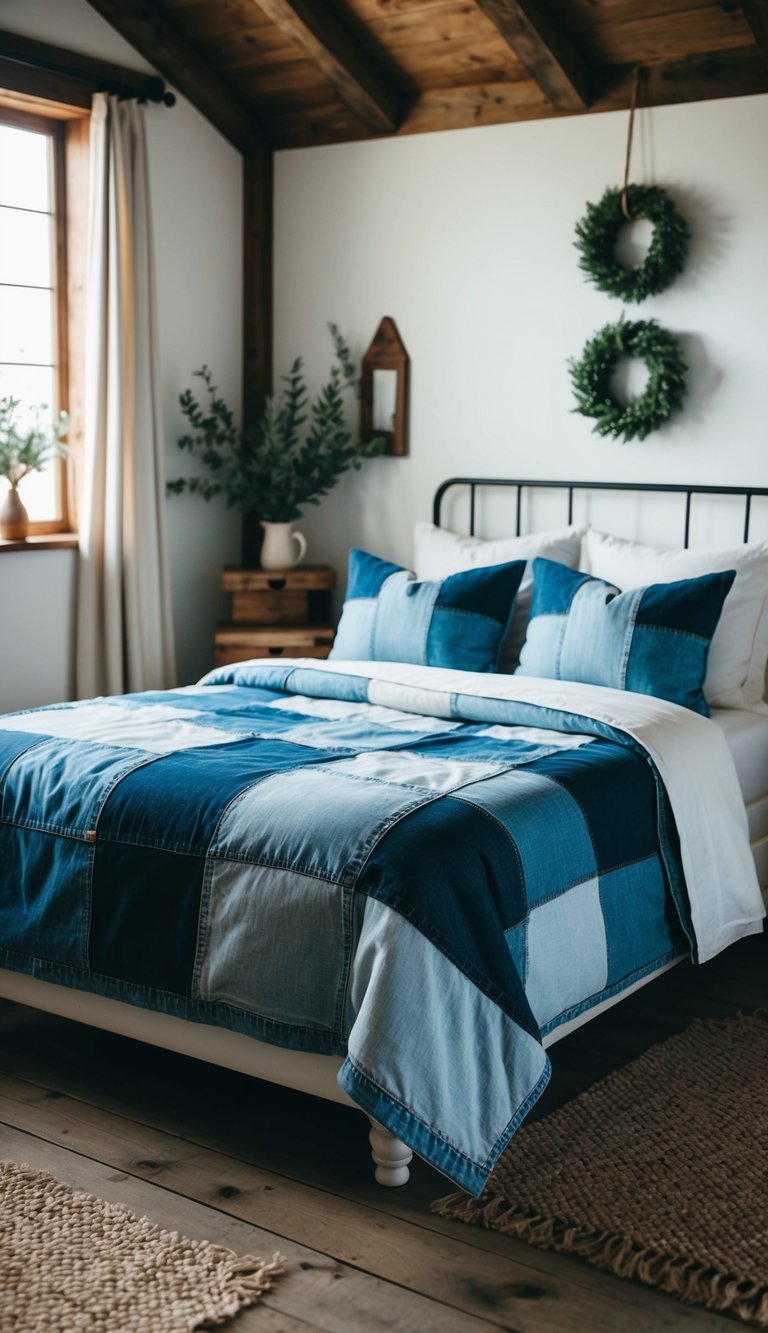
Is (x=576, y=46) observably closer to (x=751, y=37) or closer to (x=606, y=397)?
(x=751, y=37)

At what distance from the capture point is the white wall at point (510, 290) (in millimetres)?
3975

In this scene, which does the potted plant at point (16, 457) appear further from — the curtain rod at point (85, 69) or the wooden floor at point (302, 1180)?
the wooden floor at point (302, 1180)

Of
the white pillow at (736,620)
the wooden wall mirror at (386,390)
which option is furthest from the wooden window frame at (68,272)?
the white pillow at (736,620)

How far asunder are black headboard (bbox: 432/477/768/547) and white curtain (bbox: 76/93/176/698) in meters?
0.96

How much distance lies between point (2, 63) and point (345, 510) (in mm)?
1745

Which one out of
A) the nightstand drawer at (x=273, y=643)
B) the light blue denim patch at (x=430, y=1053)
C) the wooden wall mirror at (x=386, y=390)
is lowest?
the light blue denim patch at (x=430, y=1053)

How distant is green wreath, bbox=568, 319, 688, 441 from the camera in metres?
4.02

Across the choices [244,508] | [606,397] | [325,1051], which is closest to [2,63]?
[244,508]

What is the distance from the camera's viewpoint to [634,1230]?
2.23m

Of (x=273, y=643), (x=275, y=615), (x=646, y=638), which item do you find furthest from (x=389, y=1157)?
(x=275, y=615)

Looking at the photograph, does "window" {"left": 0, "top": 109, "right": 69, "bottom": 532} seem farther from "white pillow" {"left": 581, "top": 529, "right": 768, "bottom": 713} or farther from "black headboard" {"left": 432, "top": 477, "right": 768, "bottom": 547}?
"white pillow" {"left": 581, "top": 529, "right": 768, "bottom": 713}

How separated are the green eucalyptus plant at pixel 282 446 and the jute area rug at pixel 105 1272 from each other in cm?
280

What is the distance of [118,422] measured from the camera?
437 cm

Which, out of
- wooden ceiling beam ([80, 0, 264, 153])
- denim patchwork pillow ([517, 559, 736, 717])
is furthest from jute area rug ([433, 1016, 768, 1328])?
wooden ceiling beam ([80, 0, 264, 153])
